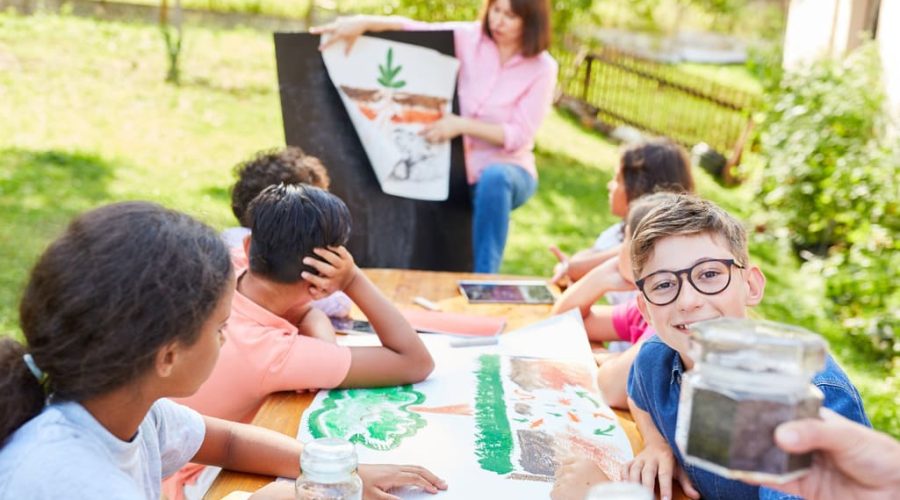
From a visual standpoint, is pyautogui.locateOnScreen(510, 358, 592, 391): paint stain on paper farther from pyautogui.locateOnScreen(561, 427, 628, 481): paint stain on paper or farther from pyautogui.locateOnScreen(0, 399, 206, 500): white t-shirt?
pyautogui.locateOnScreen(0, 399, 206, 500): white t-shirt

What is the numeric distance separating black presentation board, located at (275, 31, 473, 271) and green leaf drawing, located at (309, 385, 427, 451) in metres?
1.92

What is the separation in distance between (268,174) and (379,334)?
836 mm

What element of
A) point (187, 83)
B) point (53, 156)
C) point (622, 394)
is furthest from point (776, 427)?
point (187, 83)

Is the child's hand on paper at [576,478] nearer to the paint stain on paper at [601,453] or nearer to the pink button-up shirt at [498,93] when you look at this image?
the paint stain on paper at [601,453]

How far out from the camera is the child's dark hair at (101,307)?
138 centimetres

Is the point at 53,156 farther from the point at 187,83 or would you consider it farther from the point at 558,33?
the point at 558,33

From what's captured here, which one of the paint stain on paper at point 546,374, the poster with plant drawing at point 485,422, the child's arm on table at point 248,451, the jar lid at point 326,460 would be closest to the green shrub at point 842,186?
the paint stain on paper at point 546,374

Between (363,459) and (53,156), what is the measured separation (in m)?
6.20

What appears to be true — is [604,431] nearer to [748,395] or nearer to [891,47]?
[748,395]

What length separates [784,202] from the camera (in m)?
7.14

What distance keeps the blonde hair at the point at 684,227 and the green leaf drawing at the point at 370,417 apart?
0.58m

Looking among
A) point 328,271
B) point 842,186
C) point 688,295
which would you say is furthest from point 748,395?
point 842,186

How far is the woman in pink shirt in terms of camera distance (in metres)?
4.30

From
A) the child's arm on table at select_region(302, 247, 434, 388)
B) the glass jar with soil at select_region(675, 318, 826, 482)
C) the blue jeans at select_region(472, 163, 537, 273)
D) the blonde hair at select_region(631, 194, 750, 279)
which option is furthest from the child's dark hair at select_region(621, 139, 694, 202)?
the glass jar with soil at select_region(675, 318, 826, 482)
